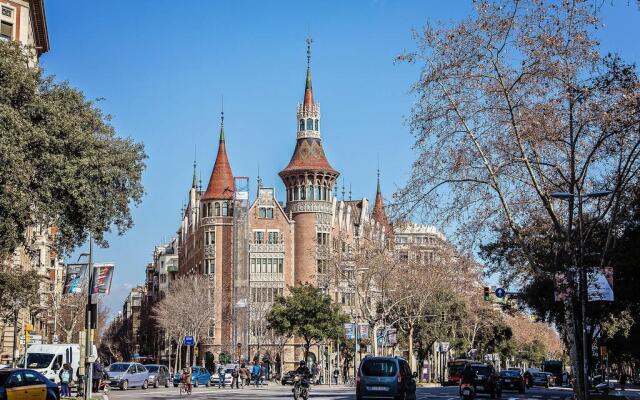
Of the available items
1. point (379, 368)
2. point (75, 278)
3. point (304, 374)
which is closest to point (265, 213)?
point (75, 278)

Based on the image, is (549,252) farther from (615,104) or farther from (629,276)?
(615,104)

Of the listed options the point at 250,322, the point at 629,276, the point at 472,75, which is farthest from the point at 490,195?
the point at 250,322

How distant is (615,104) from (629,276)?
49.3 ft

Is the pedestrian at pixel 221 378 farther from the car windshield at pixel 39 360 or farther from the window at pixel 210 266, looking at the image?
the window at pixel 210 266

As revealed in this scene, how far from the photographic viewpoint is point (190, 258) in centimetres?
11900

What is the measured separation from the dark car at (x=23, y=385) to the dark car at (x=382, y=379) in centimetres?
927

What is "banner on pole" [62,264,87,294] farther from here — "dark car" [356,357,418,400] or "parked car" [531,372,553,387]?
"parked car" [531,372,553,387]

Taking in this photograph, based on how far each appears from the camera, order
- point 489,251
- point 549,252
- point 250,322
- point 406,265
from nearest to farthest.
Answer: point 549,252 < point 489,251 < point 406,265 < point 250,322

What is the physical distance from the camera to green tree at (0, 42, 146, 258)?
2419 centimetres

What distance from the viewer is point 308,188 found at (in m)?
107

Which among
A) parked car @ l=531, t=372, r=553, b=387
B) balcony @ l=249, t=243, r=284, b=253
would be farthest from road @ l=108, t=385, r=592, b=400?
balcony @ l=249, t=243, r=284, b=253

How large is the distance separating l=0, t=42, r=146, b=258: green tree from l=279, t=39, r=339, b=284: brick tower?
74.9 metres

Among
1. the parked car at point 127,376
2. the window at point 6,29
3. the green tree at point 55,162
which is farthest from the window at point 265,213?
the green tree at point 55,162

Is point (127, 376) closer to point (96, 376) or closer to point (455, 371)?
point (96, 376)
